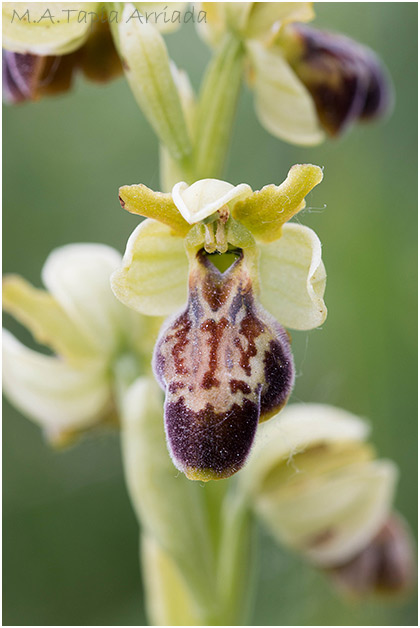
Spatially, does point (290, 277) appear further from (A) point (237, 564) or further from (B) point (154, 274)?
(A) point (237, 564)

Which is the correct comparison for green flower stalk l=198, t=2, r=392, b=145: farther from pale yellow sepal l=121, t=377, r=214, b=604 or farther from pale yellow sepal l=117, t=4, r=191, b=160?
pale yellow sepal l=121, t=377, r=214, b=604

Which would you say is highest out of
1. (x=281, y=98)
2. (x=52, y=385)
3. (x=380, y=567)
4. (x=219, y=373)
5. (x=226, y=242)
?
(x=281, y=98)

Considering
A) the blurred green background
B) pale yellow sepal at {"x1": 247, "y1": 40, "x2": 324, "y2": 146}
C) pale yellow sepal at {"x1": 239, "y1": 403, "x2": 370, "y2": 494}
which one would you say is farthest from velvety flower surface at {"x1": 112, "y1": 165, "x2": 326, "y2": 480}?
the blurred green background

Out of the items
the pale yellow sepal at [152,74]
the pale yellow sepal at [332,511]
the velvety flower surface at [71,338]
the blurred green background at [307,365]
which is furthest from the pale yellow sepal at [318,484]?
the blurred green background at [307,365]

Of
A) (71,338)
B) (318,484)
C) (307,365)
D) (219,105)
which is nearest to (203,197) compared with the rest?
(219,105)

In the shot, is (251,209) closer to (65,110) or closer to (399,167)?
(399,167)
